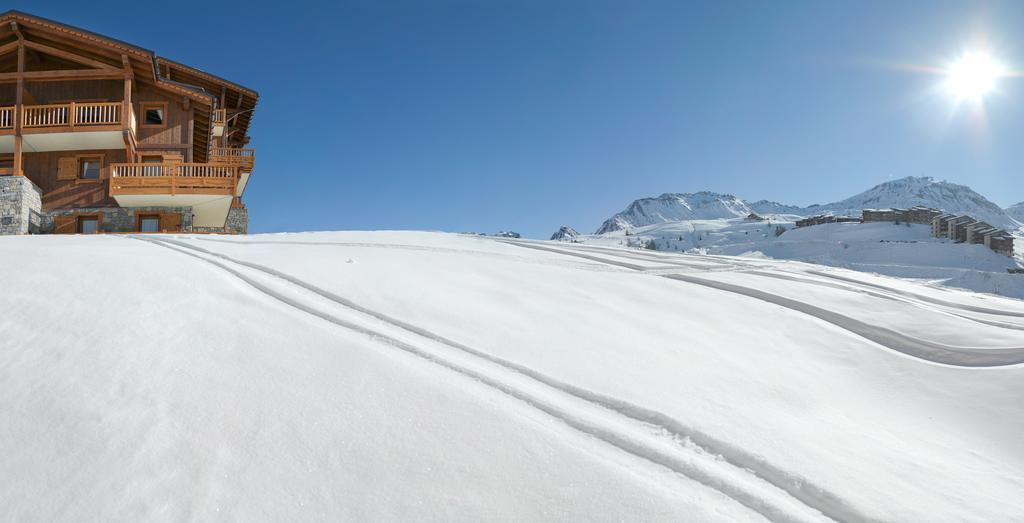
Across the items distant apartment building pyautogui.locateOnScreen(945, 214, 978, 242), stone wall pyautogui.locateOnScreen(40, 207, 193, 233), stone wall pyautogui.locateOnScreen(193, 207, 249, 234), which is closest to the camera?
stone wall pyautogui.locateOnScreen(40, 207, 193, 233)

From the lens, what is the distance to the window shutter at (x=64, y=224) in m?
16.7

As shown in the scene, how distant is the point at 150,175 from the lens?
16.8m

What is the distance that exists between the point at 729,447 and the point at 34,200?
22.6m

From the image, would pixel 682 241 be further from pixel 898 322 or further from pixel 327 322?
pixel 327 322

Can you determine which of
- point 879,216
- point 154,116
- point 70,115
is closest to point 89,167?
point 70,115

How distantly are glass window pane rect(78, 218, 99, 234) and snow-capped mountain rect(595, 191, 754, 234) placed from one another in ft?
420

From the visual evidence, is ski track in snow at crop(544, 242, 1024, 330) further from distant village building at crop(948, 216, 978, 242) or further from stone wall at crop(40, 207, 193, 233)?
distant village building at crop(948, 216, 978, 242)

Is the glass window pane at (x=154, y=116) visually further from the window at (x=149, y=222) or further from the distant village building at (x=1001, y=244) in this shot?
the distant village building at (x=1001, y=244)

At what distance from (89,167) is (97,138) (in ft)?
5.29

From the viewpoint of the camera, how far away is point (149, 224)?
1744 centimetres

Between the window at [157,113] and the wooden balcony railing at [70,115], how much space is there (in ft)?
4.20

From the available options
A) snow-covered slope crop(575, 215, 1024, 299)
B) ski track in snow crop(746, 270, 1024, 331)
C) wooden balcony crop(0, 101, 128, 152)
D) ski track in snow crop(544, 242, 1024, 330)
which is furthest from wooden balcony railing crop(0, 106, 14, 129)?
ski track in snow crop(746, 270, 1024, 331)

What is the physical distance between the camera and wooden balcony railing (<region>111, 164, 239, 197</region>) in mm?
16281

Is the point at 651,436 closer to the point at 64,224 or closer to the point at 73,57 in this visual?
the point at 64,224
